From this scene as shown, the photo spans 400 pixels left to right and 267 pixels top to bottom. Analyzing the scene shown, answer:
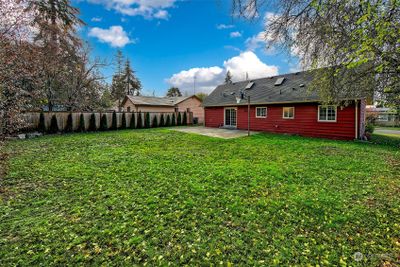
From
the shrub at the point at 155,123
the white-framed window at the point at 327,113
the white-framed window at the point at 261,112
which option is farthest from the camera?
the shrub at the point at 155,123

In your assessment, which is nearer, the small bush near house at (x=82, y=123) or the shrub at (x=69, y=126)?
the shrub at (x=69, y=126)

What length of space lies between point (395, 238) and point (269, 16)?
3857 mm

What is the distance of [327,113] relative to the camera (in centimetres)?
1077

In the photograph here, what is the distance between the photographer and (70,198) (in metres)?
3.50

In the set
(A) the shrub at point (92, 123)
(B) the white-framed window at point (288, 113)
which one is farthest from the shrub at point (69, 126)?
(B) the white-framed window at point (288, 113)

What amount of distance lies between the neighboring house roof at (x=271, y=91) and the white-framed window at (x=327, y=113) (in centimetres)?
81

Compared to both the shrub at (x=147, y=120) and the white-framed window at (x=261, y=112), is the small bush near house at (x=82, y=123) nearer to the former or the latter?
the shrub at (x=147, y=120)

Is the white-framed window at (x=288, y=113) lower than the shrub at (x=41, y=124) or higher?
higher

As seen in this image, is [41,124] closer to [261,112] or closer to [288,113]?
[261,112]

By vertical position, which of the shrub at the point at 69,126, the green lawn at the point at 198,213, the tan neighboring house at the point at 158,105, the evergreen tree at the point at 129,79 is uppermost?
the evergreen tree at the point at 129,79

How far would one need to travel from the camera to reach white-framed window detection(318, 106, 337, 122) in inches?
414

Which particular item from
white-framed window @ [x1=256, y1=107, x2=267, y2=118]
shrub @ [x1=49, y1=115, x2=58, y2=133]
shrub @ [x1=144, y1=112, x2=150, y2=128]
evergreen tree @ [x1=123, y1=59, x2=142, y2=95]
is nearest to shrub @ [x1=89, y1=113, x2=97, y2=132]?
shrub @ [x1=49, y1=115, x2=58, y2=133]

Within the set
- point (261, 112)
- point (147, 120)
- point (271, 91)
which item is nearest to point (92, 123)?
point (147, 120)

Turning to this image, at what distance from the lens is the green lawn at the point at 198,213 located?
2.24 m
